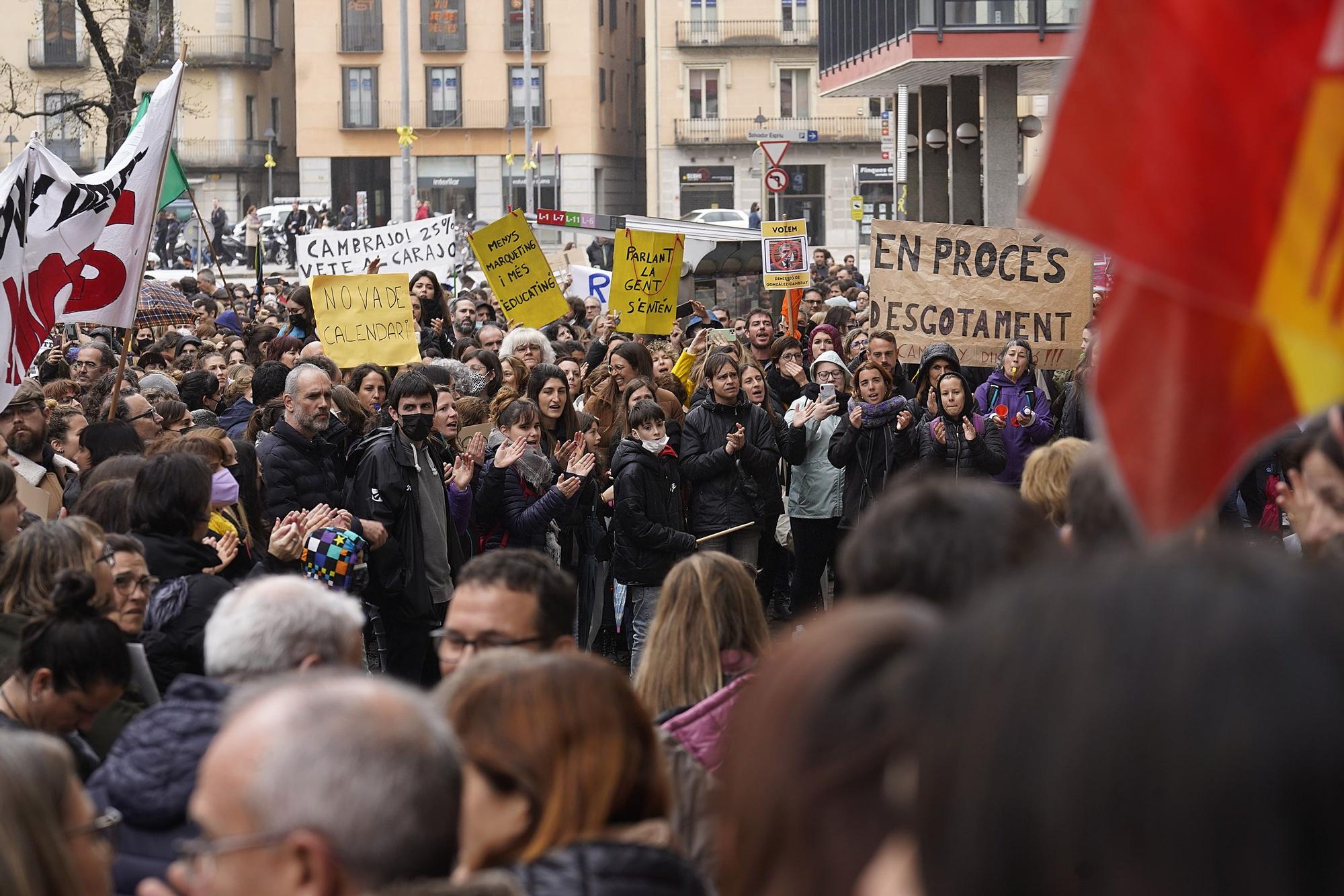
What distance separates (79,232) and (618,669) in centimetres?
624

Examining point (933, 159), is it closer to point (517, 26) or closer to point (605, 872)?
A: point (605, 872)

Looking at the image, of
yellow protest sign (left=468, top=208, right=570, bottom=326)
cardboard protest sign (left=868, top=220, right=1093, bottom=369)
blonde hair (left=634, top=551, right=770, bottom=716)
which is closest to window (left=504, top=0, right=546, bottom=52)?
yellow protest sign (left=468, top=208, right=570, bottom=326)

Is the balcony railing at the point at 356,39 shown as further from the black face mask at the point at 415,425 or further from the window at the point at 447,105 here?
the black face mask at the point at 415,425

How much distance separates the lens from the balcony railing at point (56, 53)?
60625mm

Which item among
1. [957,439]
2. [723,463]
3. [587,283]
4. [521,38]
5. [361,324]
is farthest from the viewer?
[521,38]

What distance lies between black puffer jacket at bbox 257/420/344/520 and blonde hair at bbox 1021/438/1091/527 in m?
3.44

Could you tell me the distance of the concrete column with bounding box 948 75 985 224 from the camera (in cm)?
2095

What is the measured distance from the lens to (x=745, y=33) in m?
60.9

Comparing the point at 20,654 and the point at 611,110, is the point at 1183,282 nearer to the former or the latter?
the point at 20,654

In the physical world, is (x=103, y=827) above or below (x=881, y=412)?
below

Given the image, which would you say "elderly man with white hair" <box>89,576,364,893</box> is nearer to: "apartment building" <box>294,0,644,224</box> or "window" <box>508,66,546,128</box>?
"apartment building" <box>294,0,644,224</box>

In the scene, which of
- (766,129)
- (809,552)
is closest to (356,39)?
(766,129)

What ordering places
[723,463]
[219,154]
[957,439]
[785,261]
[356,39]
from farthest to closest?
[356,39] → [219,154] → [785,261] → [957,439] → [723,463]

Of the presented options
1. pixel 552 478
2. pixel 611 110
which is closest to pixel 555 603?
pixel 552 478
